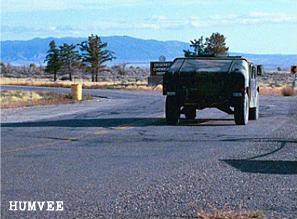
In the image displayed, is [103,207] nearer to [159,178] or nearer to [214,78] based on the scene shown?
[159,178]

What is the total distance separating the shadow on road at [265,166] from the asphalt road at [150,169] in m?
0.02

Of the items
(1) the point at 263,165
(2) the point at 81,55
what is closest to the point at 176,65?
(1) the point at 263,165

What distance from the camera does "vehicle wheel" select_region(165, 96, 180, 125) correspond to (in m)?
23.6

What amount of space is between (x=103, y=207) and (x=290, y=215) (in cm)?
215

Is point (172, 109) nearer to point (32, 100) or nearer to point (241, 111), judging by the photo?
point (241, 111)

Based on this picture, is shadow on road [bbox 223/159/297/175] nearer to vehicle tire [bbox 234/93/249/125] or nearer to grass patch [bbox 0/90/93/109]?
vehicle tire [bbox 234/93/249/125]

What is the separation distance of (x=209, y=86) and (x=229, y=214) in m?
14.6

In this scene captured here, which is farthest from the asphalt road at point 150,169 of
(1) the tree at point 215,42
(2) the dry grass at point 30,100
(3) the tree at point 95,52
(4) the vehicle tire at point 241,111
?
(3) the tree at point 95,52

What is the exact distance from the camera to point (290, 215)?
8961 millimetres

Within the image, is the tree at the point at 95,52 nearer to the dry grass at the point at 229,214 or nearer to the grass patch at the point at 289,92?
the grass patch at the point at 289,92

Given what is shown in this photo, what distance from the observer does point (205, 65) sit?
2381cm

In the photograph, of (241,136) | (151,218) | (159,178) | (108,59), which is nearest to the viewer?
(151,218)

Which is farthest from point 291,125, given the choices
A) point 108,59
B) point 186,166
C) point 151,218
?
point 108,59

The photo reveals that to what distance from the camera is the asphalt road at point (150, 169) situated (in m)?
9.57
